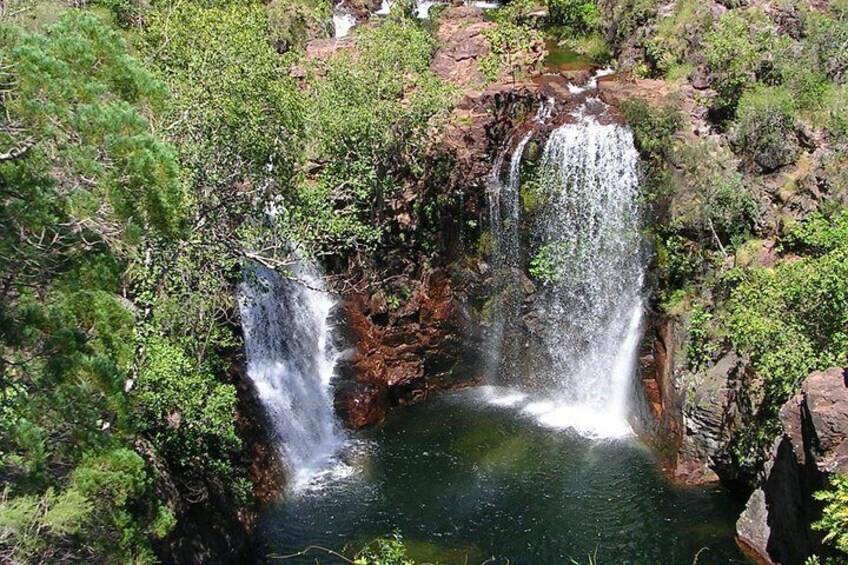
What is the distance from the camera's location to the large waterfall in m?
24.2

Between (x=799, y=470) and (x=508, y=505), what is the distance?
723cm

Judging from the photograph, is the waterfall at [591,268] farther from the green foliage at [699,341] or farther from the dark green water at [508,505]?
the green foliage at [699,341]

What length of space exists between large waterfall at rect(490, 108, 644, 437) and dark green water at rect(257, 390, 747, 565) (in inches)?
86.2

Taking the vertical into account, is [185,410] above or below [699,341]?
below

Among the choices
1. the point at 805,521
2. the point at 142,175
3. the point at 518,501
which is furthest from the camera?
the point at 518,501

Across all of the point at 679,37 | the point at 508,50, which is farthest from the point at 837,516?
the point at 508,50

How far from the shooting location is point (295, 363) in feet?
77.4

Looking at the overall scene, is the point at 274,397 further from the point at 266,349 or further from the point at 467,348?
the point at 467,348

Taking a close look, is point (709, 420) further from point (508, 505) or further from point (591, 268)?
point (591, 268)

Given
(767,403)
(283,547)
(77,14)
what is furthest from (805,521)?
(77,14)

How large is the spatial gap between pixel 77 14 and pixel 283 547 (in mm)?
13472

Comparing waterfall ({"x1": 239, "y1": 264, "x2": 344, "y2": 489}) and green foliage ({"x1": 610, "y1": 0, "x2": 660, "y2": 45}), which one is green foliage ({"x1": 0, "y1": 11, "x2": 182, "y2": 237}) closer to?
waterfall ({"x1": 239, "y1": 264, "x2": 344, "y2": 489})

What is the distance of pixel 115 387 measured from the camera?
1041 centimetres

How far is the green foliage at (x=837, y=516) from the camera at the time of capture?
41.6 ft
